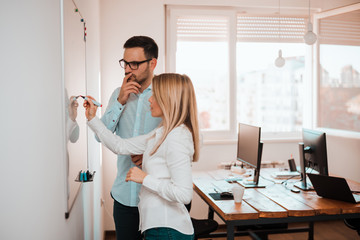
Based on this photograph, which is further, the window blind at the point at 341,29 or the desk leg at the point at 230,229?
the window blind at the point at 341,29

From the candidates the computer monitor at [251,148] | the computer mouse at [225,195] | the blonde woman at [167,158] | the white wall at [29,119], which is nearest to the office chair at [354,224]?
the computer monitor at [251,148]

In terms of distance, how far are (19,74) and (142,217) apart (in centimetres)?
80

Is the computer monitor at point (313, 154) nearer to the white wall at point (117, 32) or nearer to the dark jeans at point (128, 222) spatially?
the dark jeans at point (128, 222)

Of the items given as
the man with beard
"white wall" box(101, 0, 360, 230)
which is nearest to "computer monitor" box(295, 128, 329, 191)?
the man with beard

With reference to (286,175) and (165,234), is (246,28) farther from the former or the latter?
(165,234)

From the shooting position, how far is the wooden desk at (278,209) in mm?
2182

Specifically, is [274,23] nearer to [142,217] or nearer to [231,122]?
[231,122]

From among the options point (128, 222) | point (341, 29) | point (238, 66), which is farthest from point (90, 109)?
point (341, 29)

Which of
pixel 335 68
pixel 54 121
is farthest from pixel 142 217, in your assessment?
pixel 335 68

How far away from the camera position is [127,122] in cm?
189

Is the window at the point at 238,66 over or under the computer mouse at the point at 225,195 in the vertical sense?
over

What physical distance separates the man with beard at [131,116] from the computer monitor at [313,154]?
4.82ft

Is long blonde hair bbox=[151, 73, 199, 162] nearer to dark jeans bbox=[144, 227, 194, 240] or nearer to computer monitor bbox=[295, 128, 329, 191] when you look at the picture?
dark jeans bbox=[144, 227, 194, 240]

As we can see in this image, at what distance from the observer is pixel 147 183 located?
4.72 feet
